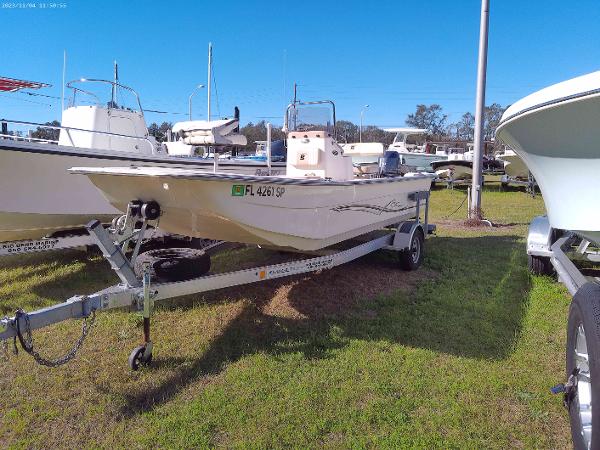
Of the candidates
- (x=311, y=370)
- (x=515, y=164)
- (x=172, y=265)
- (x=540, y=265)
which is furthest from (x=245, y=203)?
(x=515, y=164)

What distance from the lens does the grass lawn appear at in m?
2.65

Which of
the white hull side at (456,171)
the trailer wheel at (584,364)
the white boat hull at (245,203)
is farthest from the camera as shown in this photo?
the white hull side at (456,171)

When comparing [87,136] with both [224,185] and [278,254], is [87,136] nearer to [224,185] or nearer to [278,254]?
[278,254]

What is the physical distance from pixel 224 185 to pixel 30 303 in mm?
2801

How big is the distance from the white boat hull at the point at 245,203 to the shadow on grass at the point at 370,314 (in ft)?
2.22

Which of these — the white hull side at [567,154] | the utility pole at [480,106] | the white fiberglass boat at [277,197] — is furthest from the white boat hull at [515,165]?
the white hull side at [567,154]

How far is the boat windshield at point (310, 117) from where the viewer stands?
218 inches

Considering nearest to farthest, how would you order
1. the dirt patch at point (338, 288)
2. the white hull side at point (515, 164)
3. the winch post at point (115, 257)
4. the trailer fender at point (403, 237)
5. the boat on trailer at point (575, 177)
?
the boat on trailer at point (575, 177) → the winch post at point (115, 257) → the dirt patch at point (338, 288) → the trailer fender at point (403, 237) → the white hull side at point (515, 164)

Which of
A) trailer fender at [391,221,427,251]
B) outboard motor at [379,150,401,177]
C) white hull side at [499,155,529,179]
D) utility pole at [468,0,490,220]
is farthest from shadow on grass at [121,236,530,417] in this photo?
utility pole at [468,0,490,220]

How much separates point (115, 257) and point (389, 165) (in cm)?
435

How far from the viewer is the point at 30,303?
4.79 m

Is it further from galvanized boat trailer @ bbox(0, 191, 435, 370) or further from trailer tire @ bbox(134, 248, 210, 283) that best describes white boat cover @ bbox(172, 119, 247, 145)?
trailer tire @ bbox(134, 248, 210, 283)

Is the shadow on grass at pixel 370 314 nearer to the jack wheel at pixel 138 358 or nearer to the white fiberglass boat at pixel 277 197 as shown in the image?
the jack wheel at pixel 138 358

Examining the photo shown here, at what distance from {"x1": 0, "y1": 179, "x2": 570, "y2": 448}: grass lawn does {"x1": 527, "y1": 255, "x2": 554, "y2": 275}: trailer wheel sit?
0.14 metres
